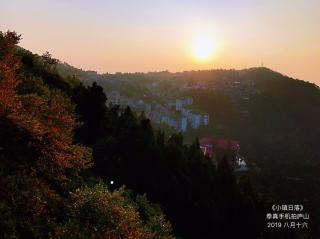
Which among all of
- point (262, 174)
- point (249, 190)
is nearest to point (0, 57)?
point (249, 190)

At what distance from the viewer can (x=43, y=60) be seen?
227ft

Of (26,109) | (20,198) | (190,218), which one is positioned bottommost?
(190,218)

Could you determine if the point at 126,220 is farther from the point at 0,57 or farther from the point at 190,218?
the point at 190,218

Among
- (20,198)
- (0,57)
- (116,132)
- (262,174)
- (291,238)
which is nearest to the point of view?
(20,198)

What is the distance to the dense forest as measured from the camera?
28250 millimetres

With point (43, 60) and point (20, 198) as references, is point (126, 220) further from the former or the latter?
point (43, 60)

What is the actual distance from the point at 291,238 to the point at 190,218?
96.4ft

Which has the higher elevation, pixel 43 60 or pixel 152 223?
pixel 43 60

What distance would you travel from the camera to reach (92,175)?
48.5m

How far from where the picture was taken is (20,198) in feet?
88.0

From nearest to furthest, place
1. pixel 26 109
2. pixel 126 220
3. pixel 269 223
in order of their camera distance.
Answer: pixel 126 220 → pixel 26 109 → pixel 269 223

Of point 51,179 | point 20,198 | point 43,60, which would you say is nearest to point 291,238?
point 43,60

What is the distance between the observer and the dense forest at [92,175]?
28.2 meters

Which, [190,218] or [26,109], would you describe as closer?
[26,109]
